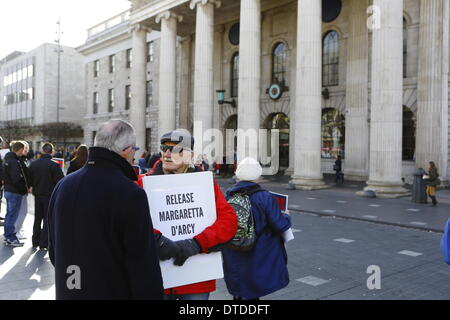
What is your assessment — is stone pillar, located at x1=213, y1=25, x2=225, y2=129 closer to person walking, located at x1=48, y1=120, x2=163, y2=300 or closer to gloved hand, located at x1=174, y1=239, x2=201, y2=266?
gloved hand, located at x1=174, y1=239, x2=201, y2=266

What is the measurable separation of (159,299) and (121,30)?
41652 millimetres

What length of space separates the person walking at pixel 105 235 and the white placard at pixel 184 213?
58 cm

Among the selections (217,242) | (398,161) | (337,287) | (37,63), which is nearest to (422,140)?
(398,161)

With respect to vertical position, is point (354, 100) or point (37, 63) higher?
point (37, 63)

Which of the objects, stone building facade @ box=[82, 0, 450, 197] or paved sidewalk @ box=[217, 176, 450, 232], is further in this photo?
stone building facade @ box=[82, 0, 450, 197]

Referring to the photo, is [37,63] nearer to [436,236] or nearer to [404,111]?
[404,111]

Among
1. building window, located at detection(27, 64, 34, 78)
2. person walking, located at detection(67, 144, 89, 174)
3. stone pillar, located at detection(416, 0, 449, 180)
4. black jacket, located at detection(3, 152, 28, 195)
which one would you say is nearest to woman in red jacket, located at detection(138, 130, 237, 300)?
person walking, located at detection(67, 144, 89, 174)

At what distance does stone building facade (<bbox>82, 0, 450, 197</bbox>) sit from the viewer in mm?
16625

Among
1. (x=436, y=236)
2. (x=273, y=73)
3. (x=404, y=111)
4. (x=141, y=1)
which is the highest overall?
(x=141, y=1)

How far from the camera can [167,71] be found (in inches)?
1118

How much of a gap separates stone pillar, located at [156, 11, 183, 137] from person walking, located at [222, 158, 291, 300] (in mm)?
24795

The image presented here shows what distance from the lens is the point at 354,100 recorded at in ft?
78.3

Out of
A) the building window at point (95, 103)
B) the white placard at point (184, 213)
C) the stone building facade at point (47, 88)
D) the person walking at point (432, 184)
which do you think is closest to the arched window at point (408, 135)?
the person walking at point (432, 184)
